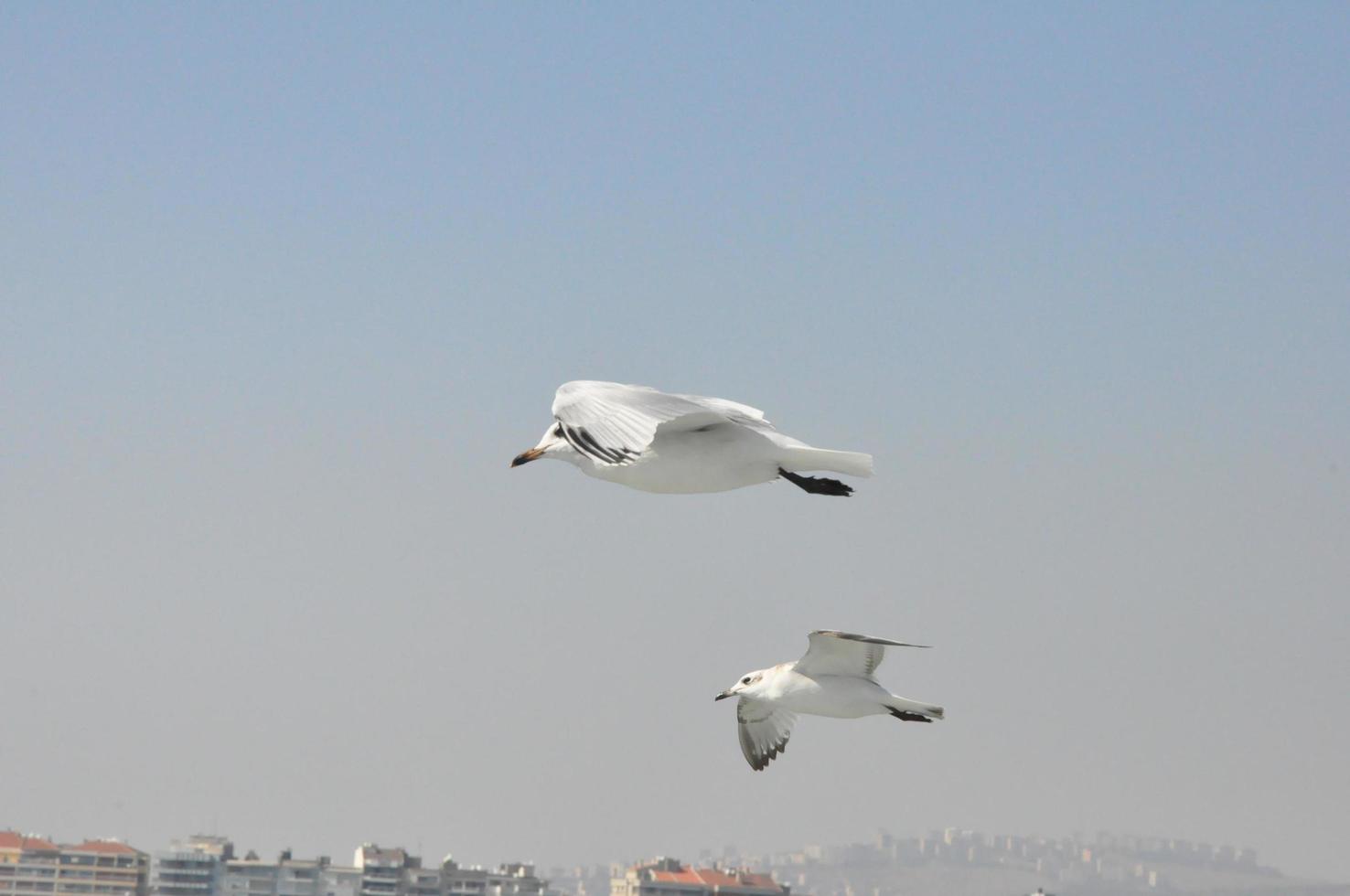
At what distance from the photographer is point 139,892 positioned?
79750 mm

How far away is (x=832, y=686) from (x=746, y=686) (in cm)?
85

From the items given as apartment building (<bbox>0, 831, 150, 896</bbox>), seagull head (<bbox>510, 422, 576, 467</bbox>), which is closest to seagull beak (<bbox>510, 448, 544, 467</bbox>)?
seagull head (<bbox>510, 422, 576, 467</bbox>)

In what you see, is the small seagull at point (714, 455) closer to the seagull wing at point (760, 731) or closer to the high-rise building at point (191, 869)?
the seagull wing at point (760, 731)

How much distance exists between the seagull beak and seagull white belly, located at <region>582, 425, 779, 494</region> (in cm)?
72

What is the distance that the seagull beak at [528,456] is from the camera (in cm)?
1048

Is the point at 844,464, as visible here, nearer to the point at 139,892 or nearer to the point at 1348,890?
the point at 139,892

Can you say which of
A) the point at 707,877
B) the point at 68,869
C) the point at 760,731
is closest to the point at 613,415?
the point at 760,731

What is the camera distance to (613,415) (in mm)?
8305

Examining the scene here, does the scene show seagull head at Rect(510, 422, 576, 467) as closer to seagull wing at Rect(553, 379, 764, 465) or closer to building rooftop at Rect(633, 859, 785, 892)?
seagull wing at Rect(553, 379, 764, 465)

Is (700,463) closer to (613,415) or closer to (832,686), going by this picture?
(613,415)

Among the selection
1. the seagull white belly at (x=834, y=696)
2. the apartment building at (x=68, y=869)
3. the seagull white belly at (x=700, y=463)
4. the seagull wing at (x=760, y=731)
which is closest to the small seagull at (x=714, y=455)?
the seagull white belly at (x=700, y=463)

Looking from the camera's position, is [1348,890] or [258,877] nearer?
[258,877]

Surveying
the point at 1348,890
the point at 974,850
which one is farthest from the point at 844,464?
the point at 974,850

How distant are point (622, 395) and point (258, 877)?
241 ft
